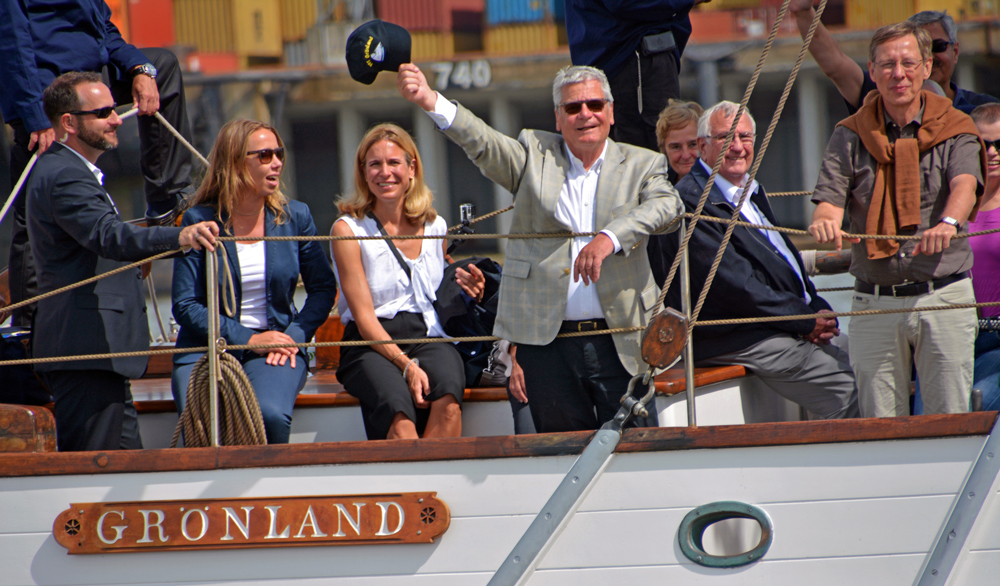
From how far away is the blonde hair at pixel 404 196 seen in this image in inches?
136

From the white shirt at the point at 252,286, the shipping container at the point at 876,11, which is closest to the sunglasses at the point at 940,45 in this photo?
the white shirt at the point at 252,286

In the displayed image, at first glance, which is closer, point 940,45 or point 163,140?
point 940,45

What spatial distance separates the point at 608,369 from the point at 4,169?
1875 cm

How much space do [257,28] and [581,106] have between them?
26.2m

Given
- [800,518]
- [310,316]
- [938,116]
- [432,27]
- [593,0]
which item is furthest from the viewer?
[432,27]

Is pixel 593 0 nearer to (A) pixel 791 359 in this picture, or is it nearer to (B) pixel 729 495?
(A) pixel 791 359

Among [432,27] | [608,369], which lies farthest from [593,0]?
[432,27]

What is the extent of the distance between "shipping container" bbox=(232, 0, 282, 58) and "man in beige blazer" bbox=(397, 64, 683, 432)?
25486 mm

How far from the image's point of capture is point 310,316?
11.5 feet

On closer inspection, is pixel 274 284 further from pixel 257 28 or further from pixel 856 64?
pixel 257 28

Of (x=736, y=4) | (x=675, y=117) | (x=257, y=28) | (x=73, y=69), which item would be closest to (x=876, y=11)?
(x=736, y=4)

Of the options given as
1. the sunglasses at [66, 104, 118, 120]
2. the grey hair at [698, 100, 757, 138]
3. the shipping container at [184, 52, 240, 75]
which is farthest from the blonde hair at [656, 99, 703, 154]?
the shipping container at [184, 52, 240, 75]

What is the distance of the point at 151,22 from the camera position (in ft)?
86.7

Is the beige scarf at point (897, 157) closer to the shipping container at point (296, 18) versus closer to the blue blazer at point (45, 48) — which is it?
the blue blazer at point (45, 48)
